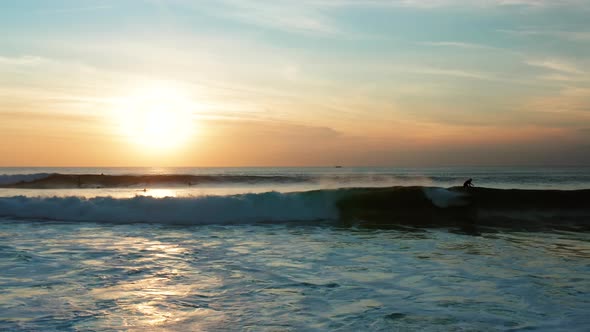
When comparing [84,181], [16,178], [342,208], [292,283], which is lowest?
[292,283]

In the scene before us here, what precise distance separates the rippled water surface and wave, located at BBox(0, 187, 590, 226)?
4.35 metres

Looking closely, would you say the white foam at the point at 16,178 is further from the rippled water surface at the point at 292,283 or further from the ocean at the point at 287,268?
the rippled water surface at the point at 292,283

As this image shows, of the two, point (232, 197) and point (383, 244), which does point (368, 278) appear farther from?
point (232, 197)

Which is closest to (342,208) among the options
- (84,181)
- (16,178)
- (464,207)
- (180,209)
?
(464,207)

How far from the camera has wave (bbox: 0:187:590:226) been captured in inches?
638

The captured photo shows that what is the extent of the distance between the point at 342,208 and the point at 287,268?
1005 centimetres

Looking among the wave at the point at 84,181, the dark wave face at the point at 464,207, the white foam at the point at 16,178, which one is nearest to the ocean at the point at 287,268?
the dark wave face at the point at 464,207

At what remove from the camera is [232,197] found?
17.9 meters

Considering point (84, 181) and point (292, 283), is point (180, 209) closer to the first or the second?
point (292, 283)

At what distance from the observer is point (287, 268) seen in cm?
797

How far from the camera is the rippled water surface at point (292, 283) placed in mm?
5223

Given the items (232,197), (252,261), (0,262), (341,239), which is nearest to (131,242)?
(0,262)

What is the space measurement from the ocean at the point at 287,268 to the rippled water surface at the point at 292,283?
0.09 ft

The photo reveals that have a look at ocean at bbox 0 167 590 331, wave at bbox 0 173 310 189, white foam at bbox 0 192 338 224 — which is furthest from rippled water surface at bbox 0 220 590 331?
wave at bbox 0 173 310 189
